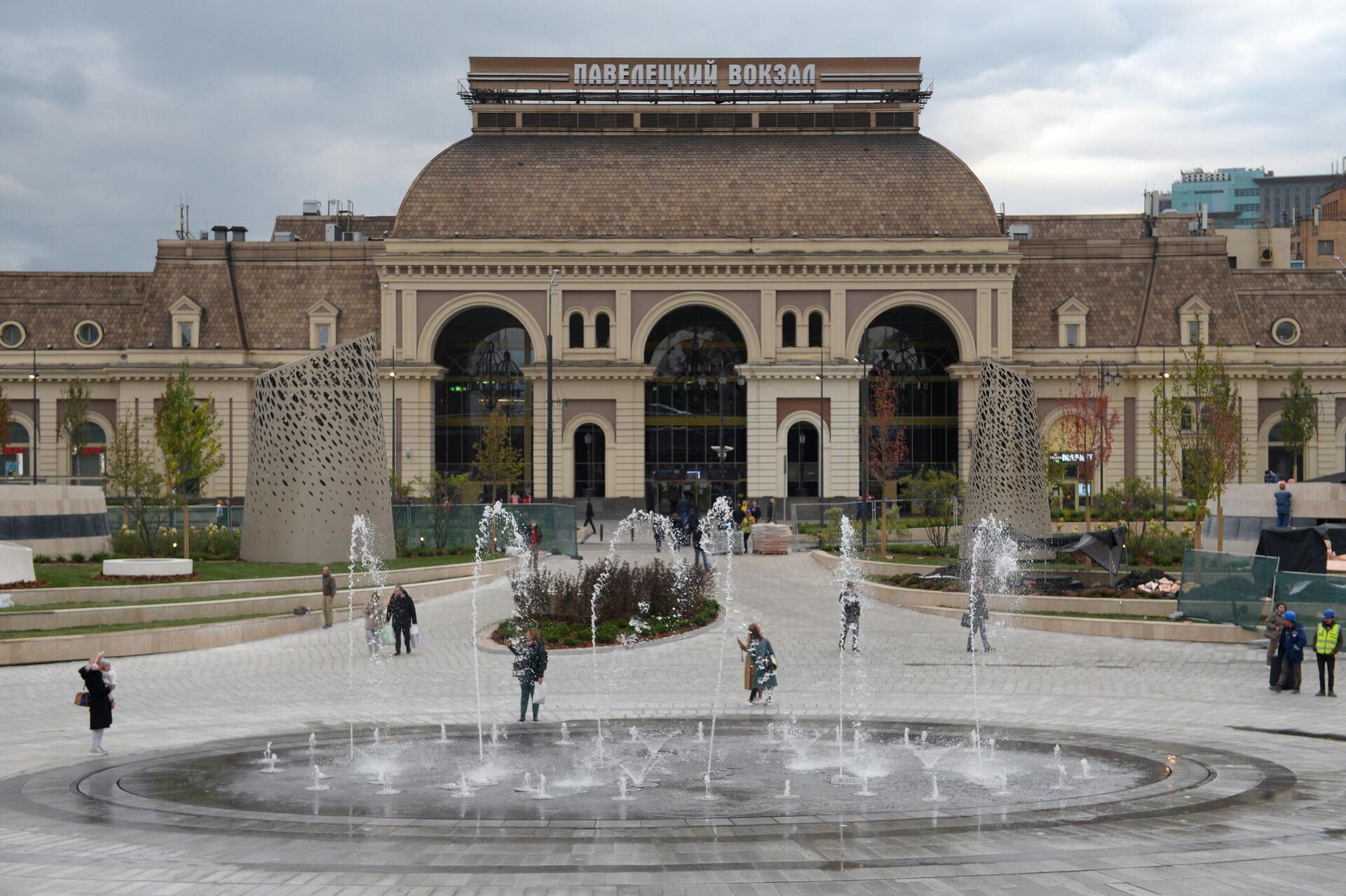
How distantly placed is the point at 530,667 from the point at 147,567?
16732 mm

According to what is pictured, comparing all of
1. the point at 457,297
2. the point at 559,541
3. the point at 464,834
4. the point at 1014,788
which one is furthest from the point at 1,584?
the point at 457,297

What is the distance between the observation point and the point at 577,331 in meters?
72.9

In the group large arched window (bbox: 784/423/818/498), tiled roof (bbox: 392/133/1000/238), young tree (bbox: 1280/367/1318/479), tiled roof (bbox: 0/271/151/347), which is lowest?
large arched window (bbox: 784/423/818/498)

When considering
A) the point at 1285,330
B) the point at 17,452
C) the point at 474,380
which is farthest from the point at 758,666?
the point at 1285,330

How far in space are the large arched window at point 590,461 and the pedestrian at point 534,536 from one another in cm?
2661

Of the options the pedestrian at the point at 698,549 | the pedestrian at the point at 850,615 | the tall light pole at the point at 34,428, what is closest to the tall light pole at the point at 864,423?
the pedestrian at the point at 698,549

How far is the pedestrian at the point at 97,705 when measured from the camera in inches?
741

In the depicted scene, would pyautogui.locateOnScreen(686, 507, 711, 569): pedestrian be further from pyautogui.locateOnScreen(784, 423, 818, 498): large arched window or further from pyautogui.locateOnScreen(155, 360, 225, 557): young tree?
pyautogui.locateOnScreen(784, 423, 818, 498): large arched window

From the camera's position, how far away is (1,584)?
32.5 m

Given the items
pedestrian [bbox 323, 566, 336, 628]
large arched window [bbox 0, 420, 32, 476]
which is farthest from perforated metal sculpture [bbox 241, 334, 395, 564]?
large arched window [bbox 0, 420, 32, 476]

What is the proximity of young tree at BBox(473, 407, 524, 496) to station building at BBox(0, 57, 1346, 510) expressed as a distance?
101 centimetres

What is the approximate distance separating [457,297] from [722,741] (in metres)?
54.8

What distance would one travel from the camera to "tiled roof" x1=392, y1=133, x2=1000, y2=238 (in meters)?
72.1

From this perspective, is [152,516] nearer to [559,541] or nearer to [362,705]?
[559,541]
